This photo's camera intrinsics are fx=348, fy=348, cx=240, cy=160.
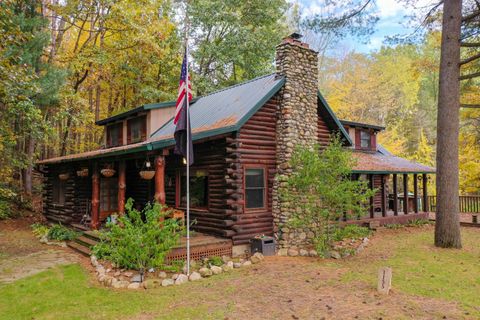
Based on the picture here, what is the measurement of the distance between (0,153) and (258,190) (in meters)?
13.7

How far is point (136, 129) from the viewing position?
16297mm

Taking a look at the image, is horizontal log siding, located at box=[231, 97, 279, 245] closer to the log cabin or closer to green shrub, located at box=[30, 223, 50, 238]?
the log cabin

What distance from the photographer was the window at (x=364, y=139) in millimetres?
20081

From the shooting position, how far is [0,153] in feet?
56.1

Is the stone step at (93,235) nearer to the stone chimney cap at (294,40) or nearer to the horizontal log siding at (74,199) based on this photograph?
the horizontal log siding at (74,199)

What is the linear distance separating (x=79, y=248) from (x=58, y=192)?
7029 mm

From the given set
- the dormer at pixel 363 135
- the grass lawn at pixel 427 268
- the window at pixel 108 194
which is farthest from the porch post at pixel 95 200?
the dormer at pixel 363 135

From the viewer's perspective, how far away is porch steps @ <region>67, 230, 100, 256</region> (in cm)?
1070

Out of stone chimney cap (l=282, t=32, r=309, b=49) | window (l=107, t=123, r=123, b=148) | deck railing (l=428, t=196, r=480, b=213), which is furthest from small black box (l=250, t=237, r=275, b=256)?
deck railing (l=428, t=196, r=480, b=213)

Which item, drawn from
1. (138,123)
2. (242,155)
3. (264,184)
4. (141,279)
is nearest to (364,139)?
(264,184)

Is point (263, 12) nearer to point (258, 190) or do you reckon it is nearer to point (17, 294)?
point (258, 190)

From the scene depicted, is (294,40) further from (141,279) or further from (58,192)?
(58,192)

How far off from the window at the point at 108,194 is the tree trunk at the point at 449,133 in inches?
504

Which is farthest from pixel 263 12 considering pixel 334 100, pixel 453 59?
pixel 453 59
